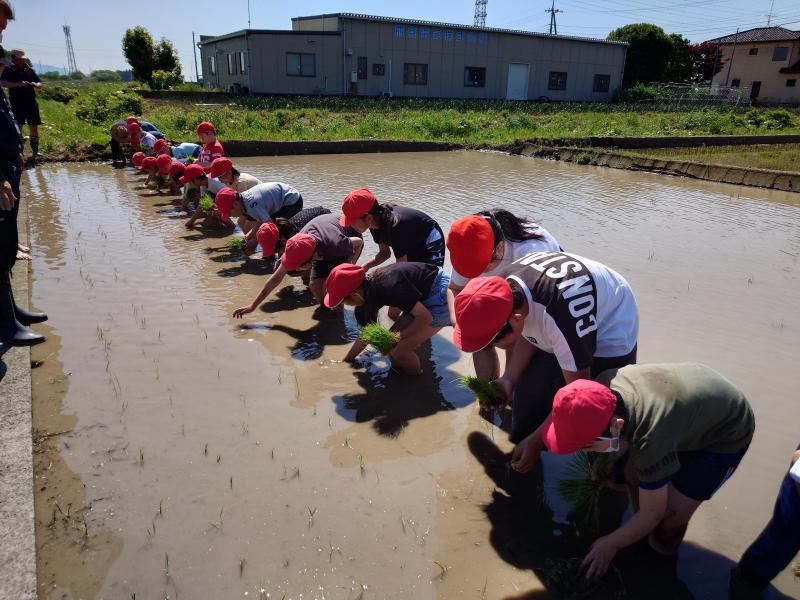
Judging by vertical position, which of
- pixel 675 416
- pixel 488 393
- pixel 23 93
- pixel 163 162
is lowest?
pixel 488 393

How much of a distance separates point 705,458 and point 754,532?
74cm

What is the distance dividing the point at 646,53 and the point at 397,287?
43.3 metres

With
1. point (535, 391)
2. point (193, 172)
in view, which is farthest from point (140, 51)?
point (535, 391)

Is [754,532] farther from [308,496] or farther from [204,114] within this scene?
[204,114]

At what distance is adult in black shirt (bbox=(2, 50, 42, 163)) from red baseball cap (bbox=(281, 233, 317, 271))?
7505 mm

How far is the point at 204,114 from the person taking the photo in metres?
18.7

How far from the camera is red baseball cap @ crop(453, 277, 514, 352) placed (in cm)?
240

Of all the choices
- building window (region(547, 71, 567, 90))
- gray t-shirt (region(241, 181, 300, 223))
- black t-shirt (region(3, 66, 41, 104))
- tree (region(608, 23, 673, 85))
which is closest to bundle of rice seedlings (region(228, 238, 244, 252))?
gray t-shirt (region(241, 181, 300, 223))

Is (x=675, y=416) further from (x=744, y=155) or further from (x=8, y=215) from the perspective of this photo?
(x=744, y=155)

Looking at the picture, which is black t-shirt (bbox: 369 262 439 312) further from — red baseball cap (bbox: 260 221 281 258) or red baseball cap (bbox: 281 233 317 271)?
red baseball cap (bbox: 260 221 281 258)

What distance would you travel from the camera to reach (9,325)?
12.4ft

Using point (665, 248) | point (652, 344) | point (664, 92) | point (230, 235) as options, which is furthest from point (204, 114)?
point (664, 92)

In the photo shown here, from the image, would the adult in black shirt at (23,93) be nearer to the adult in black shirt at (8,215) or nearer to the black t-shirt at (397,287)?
the adult in black shirt at (8,215)

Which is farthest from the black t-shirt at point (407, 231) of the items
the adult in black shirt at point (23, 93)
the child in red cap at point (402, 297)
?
the adult in black shirt at point (23, 93)
